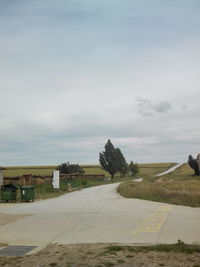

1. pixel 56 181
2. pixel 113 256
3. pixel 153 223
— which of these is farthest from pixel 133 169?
pixel 113 256

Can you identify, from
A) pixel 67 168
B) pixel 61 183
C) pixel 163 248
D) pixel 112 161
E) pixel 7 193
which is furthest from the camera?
pixel 112 161

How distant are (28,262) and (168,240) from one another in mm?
3748

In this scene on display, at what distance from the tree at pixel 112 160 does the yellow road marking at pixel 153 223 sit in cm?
6406

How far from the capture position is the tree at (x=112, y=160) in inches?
3108

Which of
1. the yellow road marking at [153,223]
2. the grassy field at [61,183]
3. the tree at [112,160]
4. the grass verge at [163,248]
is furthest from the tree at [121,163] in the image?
the grass verge at [163,248]

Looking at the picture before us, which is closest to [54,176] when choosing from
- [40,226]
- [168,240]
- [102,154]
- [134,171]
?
[40,226]

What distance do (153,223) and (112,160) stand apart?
67.2 m

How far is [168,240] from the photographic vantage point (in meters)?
8.81

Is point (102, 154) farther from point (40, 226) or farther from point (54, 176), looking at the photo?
point (40, 226)

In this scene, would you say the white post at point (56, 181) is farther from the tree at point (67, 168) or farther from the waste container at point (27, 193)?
the tree at point (67, 168)

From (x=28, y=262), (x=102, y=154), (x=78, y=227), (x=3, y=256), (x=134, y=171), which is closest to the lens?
(x=28, y=262)

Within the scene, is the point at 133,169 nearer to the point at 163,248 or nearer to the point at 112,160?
the point at 112,160

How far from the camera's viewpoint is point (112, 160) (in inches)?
3113

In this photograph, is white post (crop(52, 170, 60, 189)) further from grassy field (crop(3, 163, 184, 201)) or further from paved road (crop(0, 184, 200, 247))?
paved road (crop(0, 184, 200, 247))
